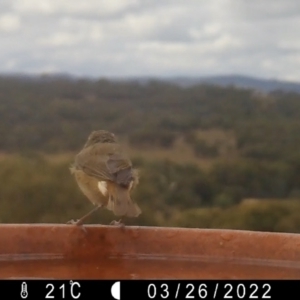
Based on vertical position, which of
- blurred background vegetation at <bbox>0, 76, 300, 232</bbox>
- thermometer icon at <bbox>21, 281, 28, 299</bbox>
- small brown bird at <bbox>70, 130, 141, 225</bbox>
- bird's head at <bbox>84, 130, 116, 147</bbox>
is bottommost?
thermometer icon at <bbox>21, 281, 28, 299</bbox>

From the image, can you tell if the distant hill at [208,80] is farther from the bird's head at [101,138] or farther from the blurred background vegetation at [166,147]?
the bird's head at [101,138]

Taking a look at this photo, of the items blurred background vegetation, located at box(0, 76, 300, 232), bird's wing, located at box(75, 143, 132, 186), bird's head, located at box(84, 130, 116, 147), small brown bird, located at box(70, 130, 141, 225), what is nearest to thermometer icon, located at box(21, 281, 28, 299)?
small brown bird, located at box(70, 130, 141, 225)

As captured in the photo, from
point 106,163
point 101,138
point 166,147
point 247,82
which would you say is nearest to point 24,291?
point 106,163

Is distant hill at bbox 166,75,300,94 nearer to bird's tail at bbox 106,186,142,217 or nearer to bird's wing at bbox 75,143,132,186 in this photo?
bird's wing at bbox 75,143,132,186

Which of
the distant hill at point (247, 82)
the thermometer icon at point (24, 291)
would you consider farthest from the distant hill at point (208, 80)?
the thermometer icon at point (24, 291)

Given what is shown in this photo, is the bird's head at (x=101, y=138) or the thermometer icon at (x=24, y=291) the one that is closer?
the thermometer icon at (x=24, y=291)

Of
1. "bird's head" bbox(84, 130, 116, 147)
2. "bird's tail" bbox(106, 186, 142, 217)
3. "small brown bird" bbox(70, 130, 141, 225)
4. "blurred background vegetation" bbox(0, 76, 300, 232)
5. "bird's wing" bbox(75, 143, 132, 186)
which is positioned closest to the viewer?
"bird's tail" bbox(106, 186, 142, 217)

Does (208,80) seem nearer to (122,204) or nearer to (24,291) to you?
(122,204)
